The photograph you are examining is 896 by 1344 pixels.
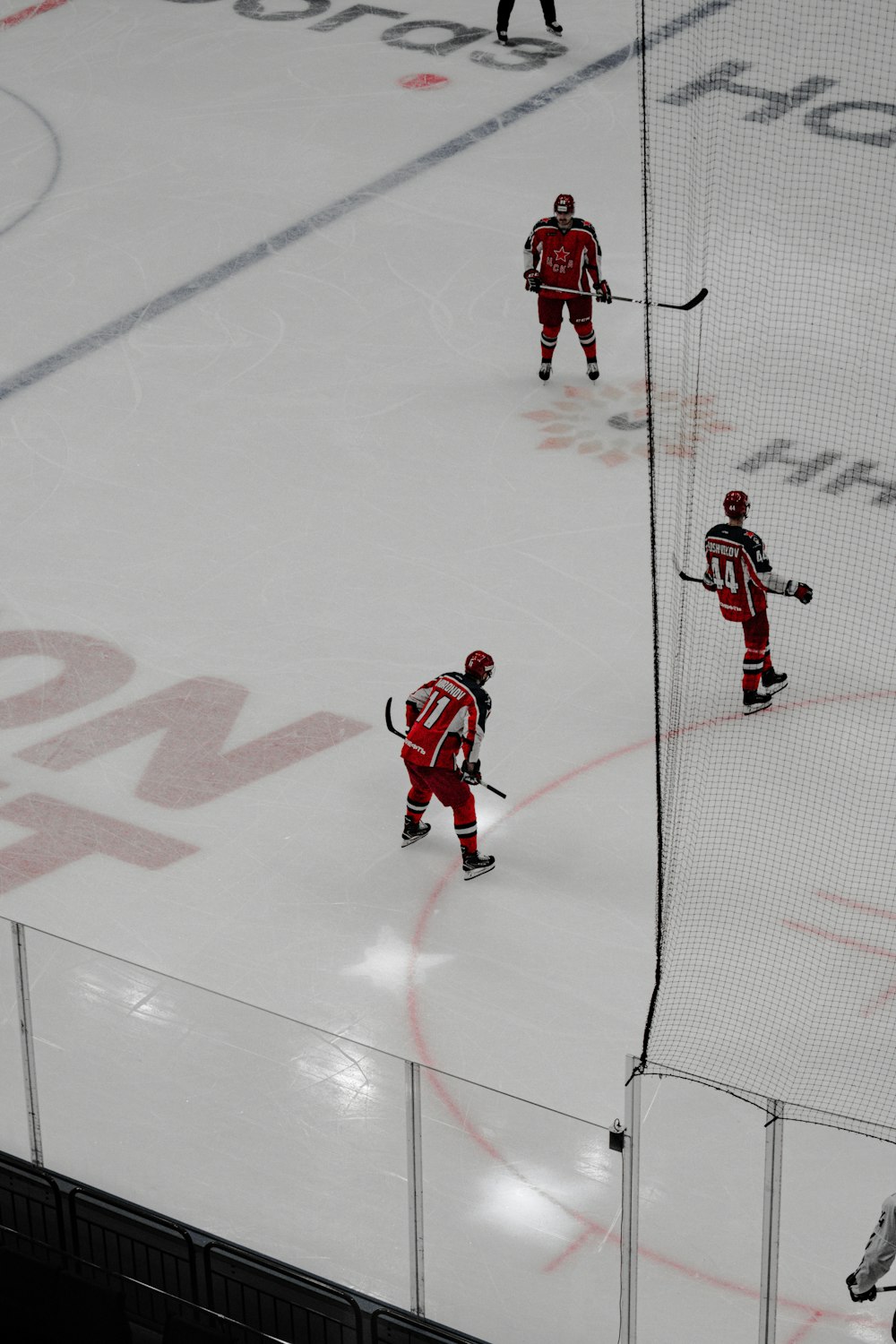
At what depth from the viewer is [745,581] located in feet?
29.2

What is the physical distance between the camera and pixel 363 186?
14484 mm

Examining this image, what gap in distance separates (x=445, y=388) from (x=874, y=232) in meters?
3.33

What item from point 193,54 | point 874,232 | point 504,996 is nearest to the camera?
point 504,996

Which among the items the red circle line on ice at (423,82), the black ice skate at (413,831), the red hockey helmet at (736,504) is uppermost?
the red circle line on ice at (423,82)

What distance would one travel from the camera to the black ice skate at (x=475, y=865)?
319 inches

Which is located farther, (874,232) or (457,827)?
(874,232)

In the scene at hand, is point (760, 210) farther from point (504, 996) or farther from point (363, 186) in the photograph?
point (504, 996)

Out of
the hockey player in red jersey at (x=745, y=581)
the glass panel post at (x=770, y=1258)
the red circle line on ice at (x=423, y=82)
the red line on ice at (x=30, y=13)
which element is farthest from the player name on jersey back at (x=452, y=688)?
the red line on ice at (x=30, y=13)

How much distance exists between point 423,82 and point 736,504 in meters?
8.31

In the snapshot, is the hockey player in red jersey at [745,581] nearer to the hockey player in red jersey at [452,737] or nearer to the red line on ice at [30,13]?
the hockey player in red jersey at [452,737]

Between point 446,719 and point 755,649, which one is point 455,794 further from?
point 755,649

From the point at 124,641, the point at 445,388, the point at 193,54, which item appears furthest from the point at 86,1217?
the point at 193,54

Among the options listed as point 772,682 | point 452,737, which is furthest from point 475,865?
point 772,682

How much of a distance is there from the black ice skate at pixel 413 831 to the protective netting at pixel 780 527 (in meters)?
0.94
